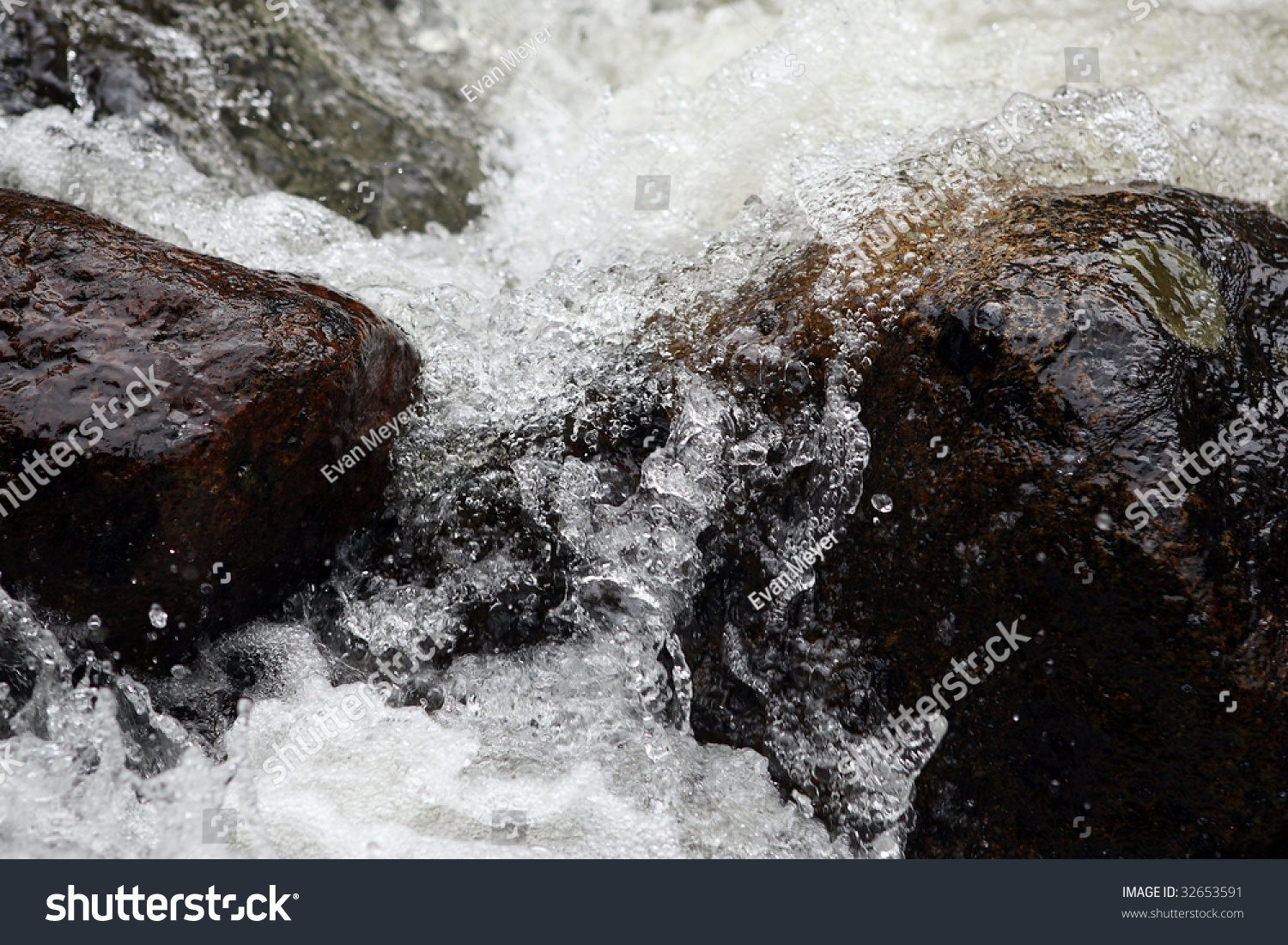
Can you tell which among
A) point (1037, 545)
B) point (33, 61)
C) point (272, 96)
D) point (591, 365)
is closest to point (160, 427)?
point (591, 365)

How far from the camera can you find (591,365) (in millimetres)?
2721

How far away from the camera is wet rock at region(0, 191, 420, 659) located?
2113mm

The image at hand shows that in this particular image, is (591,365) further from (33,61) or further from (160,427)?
(33,61)

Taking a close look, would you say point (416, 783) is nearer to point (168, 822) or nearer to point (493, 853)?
point (493, 853)

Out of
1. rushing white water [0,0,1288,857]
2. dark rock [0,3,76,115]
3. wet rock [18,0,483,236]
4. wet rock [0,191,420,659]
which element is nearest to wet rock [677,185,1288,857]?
rushing white water [0,0,1288,857]

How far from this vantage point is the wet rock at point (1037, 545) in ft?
6.72

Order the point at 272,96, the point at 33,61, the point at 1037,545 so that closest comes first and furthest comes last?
the point at 1037,545 → the point at 33,61 → the point at 272,96

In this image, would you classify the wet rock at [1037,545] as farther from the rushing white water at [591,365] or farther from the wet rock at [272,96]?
the wet rock at [272,96]

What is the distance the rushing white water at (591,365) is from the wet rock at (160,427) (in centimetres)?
18

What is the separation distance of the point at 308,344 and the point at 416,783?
3.74 feet

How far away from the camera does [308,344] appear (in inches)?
91.7

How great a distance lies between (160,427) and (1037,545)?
2.01 meters
